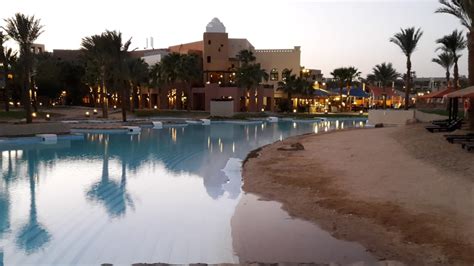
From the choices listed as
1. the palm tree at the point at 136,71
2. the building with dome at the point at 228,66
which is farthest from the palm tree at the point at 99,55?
the building with dome at the point at 228,66

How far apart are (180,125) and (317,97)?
26.8 metres

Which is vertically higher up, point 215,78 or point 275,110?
point 215,78

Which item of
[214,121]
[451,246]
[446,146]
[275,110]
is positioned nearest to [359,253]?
[451,246]

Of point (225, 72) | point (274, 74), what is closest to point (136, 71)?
point (225, 72)

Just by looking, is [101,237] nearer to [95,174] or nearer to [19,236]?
[19,236]

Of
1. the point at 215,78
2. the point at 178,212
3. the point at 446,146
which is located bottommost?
the point at 178,212

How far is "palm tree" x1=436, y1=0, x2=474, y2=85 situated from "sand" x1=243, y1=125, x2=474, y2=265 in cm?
433

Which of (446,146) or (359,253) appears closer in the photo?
(359,253)

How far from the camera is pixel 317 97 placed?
2263 inches

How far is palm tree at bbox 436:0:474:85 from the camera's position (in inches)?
731

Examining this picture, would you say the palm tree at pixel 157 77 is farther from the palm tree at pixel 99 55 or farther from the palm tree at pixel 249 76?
the palm tree at pixel 99 55

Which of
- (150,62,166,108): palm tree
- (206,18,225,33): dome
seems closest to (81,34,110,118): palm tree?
(150,62,166,108): palm tree

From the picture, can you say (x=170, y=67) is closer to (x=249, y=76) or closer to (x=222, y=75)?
(x=222, y=75)

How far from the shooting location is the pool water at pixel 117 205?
7.04 meters
